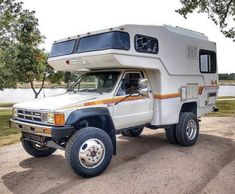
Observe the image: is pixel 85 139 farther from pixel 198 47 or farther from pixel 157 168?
pixel 198 47

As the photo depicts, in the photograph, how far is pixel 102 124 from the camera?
7.17m

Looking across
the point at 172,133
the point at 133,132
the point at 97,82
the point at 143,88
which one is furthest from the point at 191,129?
the point at 97,82

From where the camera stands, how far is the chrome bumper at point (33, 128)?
6262 millimetres

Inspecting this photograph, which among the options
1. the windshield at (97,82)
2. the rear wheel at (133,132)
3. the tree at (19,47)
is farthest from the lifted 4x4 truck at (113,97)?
the tree at (19,47)

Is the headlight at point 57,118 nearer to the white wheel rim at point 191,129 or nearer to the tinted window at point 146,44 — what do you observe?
the tinted window at point 146,44

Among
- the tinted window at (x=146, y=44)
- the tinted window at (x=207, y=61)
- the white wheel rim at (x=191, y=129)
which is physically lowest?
the white wheel rim at (x=191, y=129)

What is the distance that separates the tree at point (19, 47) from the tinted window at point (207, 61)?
1321cm

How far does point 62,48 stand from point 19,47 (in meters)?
18.3

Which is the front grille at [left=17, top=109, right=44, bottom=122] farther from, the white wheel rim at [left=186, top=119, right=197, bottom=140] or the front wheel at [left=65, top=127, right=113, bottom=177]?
the white wheel rim at [left=186, top=119, right=197, bottom=140]

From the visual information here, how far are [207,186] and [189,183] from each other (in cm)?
34

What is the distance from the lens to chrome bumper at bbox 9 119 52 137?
6.26m

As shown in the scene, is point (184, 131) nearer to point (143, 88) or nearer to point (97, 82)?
point (143, 88)

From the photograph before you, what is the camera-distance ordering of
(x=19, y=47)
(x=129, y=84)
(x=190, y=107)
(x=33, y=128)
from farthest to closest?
1. (x=19, y=47)
2. (x=190, y=107)
3. (x=129, y=84)
4. (x=33, y=128)

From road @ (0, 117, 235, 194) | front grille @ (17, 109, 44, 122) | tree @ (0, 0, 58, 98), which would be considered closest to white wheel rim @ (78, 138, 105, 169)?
road @ (0, 117, 235, 194)
